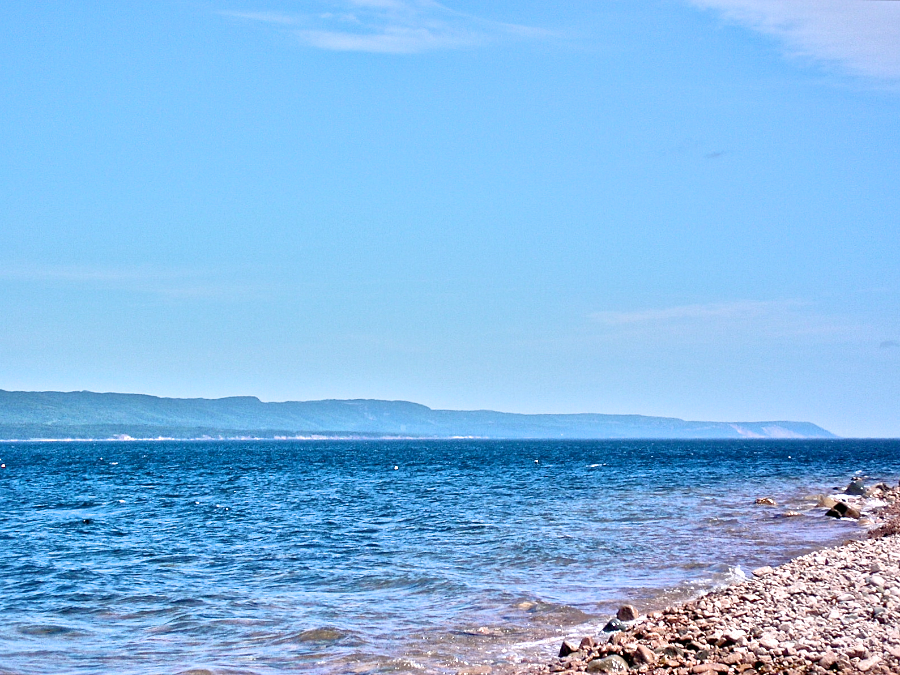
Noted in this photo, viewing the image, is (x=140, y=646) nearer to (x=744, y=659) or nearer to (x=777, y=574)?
(x=744, y=659)

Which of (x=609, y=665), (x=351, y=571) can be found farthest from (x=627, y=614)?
(x=351, y=571)

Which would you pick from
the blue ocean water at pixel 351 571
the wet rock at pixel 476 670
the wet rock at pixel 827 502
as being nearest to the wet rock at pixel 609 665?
the wet rock at pixel 476 670

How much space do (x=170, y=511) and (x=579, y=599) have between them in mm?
26640

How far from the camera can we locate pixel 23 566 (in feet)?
85.3

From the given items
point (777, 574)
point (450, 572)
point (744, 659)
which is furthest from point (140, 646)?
point (777, 574)

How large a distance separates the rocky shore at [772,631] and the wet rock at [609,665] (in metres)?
0.01

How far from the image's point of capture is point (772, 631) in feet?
46.0

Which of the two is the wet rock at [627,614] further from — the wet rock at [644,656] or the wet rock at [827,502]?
the wet rock at [827,502]

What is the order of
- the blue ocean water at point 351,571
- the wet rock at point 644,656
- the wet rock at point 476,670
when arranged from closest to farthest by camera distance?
the wet rock at point 644,656, the wet rock at point 476,670, the blue ocean water at point 351,571

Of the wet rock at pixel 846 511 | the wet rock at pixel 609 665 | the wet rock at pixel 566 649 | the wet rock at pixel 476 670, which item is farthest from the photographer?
the wet rock at pixel 846 511

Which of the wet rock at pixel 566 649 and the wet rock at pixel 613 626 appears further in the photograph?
the wet rock at pixel 613 626

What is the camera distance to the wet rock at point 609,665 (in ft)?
43.3

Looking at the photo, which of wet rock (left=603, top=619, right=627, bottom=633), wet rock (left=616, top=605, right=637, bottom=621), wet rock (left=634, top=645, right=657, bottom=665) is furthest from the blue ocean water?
wet rock (left=634, top=645, right=657, bottom=665)

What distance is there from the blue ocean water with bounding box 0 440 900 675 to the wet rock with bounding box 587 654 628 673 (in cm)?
242
